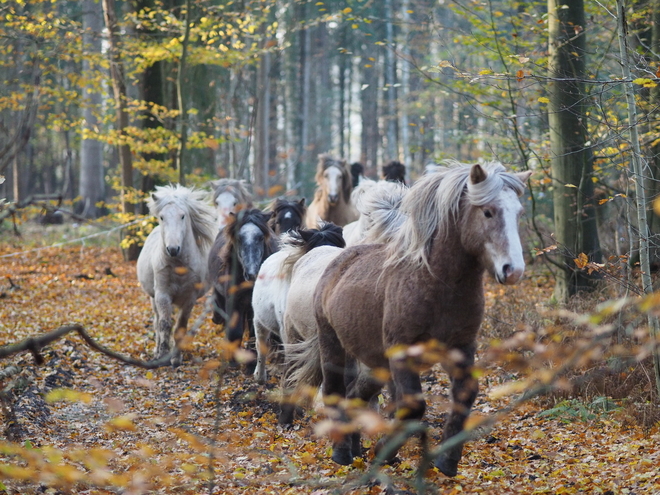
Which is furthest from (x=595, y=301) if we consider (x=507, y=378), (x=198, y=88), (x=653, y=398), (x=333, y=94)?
(x=333, y=94)

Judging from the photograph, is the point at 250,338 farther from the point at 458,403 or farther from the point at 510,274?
the point at 510,274

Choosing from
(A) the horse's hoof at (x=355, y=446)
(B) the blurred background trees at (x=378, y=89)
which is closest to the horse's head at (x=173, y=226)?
(B) the blurred background trees at (x=378, y=89)

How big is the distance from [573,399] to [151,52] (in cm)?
1127

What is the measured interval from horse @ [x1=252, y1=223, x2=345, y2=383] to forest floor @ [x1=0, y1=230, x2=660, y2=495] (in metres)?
0.59

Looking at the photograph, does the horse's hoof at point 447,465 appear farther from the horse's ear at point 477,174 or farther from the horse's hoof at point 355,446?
the horse's ear at point 477,174

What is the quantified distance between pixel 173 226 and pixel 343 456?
4941 millimetres

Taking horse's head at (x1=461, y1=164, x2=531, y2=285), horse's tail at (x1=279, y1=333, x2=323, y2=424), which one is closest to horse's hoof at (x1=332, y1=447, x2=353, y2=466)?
horse's tail at (x1=279, y1=333, x2=323, y2=424)

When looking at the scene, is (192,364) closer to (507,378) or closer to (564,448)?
(507,378)

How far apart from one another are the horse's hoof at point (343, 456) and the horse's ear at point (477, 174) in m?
2.43

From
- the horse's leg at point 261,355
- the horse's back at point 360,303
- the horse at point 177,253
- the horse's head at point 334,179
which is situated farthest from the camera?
the horse's head at point 334,179

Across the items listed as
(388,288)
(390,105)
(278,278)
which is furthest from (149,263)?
(390,105)

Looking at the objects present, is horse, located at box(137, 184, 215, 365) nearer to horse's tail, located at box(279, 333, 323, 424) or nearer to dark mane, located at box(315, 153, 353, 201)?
horse's tail, located at box(279, 333, 323, 424)

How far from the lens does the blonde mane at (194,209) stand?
9445 millimetres

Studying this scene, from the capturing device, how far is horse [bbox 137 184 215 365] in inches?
364
